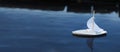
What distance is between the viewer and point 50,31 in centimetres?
4994

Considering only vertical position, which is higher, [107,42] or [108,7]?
[108,7]

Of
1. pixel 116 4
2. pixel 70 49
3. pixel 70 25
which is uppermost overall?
pixel 116 4

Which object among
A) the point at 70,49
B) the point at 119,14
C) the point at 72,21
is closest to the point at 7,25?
the point at 72,21

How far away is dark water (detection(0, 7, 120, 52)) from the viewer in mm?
42500

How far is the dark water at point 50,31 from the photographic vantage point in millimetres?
42500

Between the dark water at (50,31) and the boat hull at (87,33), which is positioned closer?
the dark water at (50,31)

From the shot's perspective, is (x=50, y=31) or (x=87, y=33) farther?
(x=50, y=31)

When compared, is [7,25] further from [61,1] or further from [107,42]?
[61,1]

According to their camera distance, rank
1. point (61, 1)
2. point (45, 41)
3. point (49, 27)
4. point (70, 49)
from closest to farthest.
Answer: point (70, 49) → point (45, 41) → point (49, 27) → point (61, 1)

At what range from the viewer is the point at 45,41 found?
45000 millimetres

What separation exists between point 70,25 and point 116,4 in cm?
1947

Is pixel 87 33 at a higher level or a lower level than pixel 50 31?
lower

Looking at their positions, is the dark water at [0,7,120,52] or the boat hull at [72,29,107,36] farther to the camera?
the boat hull at [72,29,107,36]

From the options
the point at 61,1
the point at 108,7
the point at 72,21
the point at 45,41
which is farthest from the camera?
the point at 61,1
